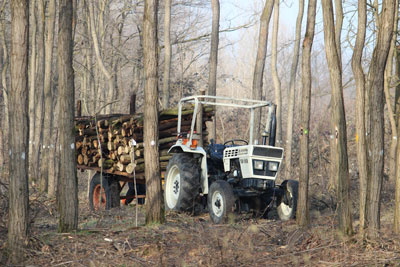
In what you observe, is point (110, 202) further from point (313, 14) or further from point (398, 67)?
point (398, 67)

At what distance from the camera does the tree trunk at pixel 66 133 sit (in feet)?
25.5

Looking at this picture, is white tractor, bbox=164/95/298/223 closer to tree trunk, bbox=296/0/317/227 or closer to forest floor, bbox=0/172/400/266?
tree trunk, bbox=296/0/317/227

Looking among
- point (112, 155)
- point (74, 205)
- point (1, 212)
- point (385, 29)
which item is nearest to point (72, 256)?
point (74, 205)

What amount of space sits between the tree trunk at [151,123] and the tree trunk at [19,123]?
233 centimetres

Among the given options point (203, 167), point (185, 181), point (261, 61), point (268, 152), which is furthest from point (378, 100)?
point (261, 61)

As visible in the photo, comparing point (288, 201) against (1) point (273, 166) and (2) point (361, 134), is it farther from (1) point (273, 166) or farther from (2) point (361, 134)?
(2) point (361, 134)

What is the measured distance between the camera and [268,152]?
10.1 metres

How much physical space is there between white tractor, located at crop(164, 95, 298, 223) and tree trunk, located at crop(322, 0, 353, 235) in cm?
192

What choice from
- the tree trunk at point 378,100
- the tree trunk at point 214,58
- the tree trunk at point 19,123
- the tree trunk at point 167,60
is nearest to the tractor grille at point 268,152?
the tree trunk at point 378,100

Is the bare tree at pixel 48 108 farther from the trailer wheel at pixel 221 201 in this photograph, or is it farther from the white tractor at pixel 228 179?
the trailer wheel at pixel 221 201

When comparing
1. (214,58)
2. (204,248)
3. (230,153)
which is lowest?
(204,248)

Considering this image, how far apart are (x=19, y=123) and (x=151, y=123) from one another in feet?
8.01

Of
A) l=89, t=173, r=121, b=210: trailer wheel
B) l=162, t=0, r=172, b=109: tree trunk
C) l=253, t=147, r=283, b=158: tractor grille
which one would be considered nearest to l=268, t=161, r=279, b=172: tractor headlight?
l=253, t=147, r=283, b=158: tractor grille

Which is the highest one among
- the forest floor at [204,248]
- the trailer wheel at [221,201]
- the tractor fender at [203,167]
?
the tractor fender at [203,167]
